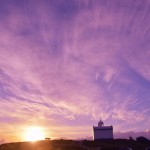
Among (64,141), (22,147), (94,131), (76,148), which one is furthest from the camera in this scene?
(94,131)

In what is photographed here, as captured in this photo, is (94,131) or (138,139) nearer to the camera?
(138,139)

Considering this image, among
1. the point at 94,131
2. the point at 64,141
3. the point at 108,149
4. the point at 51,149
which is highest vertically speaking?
the point at 94,131

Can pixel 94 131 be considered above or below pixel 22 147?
above

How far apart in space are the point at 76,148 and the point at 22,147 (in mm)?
15930

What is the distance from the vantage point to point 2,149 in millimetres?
67188

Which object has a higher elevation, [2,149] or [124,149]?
[2,149]

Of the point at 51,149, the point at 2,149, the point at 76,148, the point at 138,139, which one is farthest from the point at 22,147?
the point at 138,139

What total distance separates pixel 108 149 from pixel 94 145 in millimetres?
28347

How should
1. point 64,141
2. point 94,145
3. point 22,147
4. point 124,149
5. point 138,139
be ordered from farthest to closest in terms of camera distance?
point 138,139
point 64,141
point 94,145
point 22,147
point 124,149

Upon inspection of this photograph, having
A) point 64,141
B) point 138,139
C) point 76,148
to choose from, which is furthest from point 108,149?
point 138,139

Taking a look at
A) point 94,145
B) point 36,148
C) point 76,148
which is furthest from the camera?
point 94,145

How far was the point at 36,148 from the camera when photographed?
66125 millimetres

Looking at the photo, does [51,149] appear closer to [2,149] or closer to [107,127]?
[2,149]

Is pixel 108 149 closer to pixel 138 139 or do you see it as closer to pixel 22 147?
pixel 22 147
